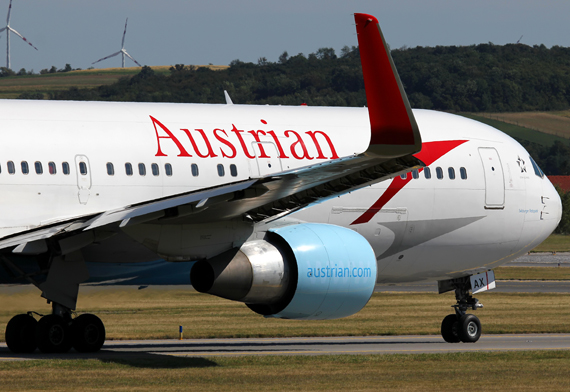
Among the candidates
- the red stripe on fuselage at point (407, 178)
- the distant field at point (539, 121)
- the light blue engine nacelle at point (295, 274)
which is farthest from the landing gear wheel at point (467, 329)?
the distant field at point (539, 121)

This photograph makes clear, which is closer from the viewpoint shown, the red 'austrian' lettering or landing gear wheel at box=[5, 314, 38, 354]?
the red 'austrian' lettering

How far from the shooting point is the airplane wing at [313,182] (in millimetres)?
13328

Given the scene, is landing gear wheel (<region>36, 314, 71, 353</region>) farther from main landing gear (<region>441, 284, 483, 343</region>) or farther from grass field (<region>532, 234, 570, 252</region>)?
grass field (<region>532, 234, 570, 252</region>)

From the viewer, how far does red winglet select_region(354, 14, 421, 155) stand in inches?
522

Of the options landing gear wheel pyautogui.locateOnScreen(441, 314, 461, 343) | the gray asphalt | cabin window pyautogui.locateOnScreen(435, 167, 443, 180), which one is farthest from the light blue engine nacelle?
landing gear wheel pyautogui.locateOnScreen(441, 314, 461, 343)

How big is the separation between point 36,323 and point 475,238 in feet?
29.9

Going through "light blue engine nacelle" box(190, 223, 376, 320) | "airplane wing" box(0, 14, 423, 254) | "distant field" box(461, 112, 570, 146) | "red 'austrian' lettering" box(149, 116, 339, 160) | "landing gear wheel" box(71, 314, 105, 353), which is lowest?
"landing gear wheel" box(71, 314, 105, 353)

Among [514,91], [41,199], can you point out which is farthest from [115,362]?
[514,91]

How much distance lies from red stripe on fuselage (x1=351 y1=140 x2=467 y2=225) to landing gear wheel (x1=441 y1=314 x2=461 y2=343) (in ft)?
11.9

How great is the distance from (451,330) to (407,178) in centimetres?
391

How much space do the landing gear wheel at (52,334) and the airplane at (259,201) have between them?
0.09 feet

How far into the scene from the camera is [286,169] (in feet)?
63.1

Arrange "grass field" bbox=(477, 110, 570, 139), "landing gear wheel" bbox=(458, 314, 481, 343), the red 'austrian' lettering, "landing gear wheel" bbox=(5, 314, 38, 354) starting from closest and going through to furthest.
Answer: the red 'austrian' lettering < "landing gear wheel" bbox=(5, 314, 38, 354) < "landing gear wheel" bbox=(458, 314, 481, 343) < "grass field" bbox=(477, 110, 570, 139)

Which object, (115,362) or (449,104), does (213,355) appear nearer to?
(115,362)
